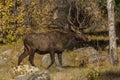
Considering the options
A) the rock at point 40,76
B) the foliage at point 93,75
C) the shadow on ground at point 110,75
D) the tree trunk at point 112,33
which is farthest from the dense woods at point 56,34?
the foliage at point 93,75

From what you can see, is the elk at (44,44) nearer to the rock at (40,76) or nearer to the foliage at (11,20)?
the rock at (40,76)

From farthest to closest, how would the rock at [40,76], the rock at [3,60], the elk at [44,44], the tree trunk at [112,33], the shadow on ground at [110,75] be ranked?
the rock at [3,60] → the elk at [44,44] → the tree trunk at [112,33] → the shadow on ground at [110,75] → the rock at [40,76]

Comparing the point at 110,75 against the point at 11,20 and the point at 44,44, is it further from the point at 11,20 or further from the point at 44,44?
the point at 11,20

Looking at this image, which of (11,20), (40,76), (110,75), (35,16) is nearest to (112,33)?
(110,75)

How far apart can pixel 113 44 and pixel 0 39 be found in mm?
13104

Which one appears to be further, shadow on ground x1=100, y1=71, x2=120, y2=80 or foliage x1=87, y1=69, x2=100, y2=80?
shadow on ground x1=100, y1=71, x2=120, y2=80

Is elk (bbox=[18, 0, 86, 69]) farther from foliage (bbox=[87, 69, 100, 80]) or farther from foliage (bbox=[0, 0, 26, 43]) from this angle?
foliage (bbox=[0, 0, 26, 43])

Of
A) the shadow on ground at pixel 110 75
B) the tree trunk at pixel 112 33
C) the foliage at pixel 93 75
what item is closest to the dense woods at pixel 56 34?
the tree trunk at pixel 112 33

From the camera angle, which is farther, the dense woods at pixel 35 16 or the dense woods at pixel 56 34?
the dense woods at pixel 35 16

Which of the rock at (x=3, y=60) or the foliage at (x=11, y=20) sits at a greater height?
the foliage at (x=11, y=20)

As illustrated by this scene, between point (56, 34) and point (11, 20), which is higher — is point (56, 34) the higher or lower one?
the higher one

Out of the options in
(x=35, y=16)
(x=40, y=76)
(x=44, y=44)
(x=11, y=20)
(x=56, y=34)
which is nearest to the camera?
(x=40, y=76)

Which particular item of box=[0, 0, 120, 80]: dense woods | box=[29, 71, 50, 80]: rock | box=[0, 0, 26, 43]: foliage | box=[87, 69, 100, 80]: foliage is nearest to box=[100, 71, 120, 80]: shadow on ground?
box=[87, 69, 100, 80]: foliage

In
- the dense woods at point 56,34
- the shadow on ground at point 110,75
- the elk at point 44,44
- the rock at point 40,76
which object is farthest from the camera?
the dense woods at point 56,34
